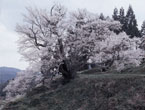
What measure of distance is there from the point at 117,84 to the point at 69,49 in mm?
6720

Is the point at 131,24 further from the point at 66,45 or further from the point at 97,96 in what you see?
the point at 97,96

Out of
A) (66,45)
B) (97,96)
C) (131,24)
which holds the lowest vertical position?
(97,96)

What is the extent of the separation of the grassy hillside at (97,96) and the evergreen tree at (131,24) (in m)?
21.2

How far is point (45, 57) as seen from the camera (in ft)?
48.9

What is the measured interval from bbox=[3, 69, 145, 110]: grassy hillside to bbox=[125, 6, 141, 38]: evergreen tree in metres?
21.2

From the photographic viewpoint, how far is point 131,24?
110 ft

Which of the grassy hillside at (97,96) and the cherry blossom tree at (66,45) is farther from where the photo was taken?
the cherry blossom tree at (66,45)

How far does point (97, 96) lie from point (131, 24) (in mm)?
26416

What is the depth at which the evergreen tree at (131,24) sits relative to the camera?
105 ft

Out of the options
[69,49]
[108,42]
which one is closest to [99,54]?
[108,42]

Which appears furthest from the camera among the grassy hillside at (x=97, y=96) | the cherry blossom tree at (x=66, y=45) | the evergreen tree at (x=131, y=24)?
the evergreen tree at (x=131, y=24)

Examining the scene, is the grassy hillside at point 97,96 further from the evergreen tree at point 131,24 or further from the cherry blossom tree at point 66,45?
the evergreen tree at point 131,24

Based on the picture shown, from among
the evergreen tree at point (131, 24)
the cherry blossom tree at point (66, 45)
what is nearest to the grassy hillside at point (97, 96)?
the cherry blossom tree at point (66, 45)

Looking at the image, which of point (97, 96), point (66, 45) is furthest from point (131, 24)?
point (97, 96)
